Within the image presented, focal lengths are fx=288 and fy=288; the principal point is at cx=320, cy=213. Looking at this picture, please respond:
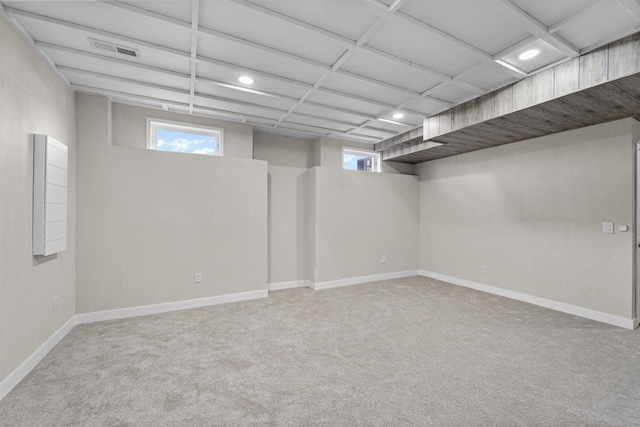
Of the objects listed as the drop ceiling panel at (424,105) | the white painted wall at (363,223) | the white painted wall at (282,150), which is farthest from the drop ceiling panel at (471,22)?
the white painted wall at (282,150)

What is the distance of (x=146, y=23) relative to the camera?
2293 mm

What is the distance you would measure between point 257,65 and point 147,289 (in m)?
3.11

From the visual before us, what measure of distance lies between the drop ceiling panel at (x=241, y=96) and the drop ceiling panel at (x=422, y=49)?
1.62m

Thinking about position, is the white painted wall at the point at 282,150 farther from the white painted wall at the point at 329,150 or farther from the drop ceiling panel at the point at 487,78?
the drop ceiling panel at the point at 487,78

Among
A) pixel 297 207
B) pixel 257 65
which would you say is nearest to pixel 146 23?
pixel 257 65

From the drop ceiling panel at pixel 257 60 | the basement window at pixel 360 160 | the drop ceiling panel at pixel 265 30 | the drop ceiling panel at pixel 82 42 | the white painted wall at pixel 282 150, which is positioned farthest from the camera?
the basement window at pixel 360 160

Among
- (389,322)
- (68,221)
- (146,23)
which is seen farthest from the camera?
(389,322)

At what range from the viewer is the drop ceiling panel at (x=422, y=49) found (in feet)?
8.04

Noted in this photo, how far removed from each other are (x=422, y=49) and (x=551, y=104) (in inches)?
61.1

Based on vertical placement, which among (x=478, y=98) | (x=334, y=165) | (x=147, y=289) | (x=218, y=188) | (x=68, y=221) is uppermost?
(x=478, y=98)

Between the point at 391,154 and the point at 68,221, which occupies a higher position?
the point at 391,154

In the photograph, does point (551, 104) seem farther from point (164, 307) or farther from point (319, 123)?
point (164, 307)

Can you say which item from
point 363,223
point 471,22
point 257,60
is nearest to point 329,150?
point 363,223

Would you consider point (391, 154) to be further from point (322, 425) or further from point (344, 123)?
point (322, 425)
